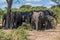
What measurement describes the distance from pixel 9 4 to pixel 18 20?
186cm

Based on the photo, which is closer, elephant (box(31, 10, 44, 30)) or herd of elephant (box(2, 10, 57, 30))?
elephant (box(31, 10, 44, 30))

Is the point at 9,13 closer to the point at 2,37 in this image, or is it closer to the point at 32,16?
the point at 32,16

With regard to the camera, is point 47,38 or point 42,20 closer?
point 47,38

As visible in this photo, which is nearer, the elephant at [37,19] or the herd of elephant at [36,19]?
the elephant at [37,19]

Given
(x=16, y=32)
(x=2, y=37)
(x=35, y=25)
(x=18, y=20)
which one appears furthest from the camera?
(x=18, y=20)

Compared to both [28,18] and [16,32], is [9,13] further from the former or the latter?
[16,32]

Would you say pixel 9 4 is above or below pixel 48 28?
above

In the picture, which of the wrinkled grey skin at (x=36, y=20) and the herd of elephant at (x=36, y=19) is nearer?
the wrinkled grey skin at (x=36, y=20)

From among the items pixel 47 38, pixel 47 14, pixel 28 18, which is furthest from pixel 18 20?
pixel 47 38

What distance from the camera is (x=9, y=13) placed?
58.9 feet

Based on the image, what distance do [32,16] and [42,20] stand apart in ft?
2.57

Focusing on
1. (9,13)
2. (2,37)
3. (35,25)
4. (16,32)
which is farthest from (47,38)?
(9,13)

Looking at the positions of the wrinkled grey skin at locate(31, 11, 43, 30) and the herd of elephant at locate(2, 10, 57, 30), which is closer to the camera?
the wrinkled grey skin at locate(31, 11, 43, 30)

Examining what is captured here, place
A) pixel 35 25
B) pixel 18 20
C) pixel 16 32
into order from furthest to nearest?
pixel 18 20, pixel 35 25, pixel 16 32
